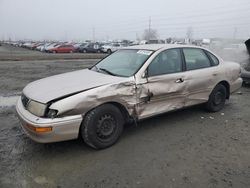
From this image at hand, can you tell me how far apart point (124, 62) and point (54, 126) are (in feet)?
6.21

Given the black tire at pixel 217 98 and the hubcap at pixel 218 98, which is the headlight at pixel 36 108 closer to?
the black tire at pixel 217 98

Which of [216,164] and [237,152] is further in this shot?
[237,152]

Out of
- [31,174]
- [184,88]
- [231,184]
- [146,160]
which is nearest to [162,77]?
[184,88]

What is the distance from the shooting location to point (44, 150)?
368 centimetres

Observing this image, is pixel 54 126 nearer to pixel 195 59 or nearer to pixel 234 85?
pixel 195 59

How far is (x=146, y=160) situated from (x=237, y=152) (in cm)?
145

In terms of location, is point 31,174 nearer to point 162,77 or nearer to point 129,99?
point 129,99

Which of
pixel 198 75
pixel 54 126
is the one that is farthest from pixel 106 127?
pixel 198 75

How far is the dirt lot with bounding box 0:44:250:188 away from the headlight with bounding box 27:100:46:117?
0.67 meters

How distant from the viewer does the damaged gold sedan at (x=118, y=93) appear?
3283 millimetres

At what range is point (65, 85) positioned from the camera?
370 centimetres

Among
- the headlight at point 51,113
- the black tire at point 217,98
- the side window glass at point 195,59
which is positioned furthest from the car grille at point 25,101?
the black tire at point 217,98

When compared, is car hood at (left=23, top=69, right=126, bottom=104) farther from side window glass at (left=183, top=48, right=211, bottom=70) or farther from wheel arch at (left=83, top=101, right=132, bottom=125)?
side window glass at (left=183, top=48, right=211, bottom=70)

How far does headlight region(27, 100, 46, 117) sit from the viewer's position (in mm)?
3254
